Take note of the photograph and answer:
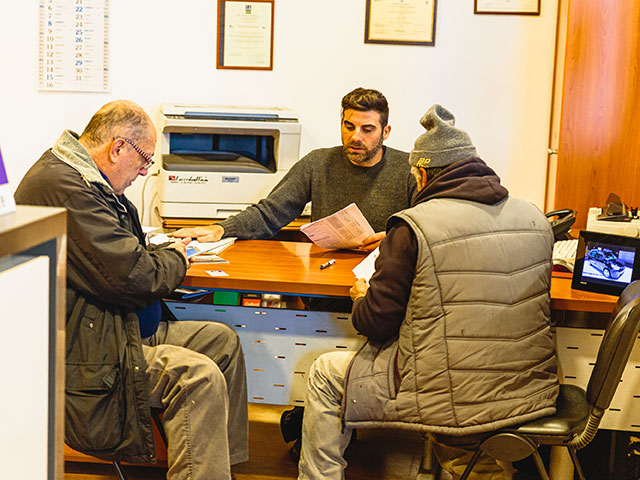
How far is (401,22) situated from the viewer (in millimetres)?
3736

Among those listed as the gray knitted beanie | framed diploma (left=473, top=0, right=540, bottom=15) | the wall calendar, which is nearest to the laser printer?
the wall calendar

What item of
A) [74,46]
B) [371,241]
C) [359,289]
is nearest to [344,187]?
[371,241]

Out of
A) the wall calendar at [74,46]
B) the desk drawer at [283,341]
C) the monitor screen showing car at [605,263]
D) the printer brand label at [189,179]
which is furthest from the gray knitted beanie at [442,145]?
the wall calendar at [74,46]

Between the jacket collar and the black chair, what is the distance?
3.83ft

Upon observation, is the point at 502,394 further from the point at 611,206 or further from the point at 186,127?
the point at 186,127

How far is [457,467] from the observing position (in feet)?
7.05

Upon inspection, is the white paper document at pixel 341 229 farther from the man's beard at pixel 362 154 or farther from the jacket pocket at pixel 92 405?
the jacket pocket at pixel 92 405

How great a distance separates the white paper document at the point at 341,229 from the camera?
8.16 ft

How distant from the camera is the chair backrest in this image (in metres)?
1.71

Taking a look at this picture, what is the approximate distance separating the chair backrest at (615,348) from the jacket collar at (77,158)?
1.28m

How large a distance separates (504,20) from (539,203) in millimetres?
904

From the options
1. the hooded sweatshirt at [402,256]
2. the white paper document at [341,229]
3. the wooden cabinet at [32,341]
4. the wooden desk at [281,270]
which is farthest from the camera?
the white paper document at [341,229]

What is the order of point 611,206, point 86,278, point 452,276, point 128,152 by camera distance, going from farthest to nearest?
point 611,206 → point 128,152 → point 86,278 → point 452,276

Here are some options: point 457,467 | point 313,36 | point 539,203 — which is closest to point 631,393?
point 457,467
